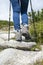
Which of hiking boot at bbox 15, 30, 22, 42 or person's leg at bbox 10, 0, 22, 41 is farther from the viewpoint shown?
person's leg at bbox 10, 0, 22, 41

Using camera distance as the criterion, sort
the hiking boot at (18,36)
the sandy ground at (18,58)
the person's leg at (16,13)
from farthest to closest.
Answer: the person's leg at (16,13) → the hiking boot at (18,36) → the sandy ground at (18,58)

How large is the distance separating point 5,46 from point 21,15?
3.66ft

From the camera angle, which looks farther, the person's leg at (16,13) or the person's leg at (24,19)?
the person's leg at (16,13)

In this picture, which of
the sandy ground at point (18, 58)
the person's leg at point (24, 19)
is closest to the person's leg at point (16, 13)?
the person's leg at point (24, 19)

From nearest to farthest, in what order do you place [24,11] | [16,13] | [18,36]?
[18,36] → [16,13] → [24,11]

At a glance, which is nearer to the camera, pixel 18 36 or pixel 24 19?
pixel 18 36

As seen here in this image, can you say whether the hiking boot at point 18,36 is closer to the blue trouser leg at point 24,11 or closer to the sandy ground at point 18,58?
the blue trouser leg at point 24,11

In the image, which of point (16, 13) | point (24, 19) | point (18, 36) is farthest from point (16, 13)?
point (18, 36)

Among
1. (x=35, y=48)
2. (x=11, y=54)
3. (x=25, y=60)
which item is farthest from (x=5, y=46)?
(x=25, y=60)

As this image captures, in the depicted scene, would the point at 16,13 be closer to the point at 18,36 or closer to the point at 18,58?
the point at 18,36

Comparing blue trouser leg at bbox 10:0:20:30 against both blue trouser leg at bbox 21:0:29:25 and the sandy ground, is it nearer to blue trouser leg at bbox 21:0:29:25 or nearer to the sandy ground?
blue trouser leg at bbox 21:0:29:25

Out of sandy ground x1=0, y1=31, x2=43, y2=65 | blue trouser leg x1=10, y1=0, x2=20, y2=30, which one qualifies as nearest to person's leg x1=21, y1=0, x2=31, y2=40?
blue trouser leg x1=10, y1=0, x2=20, y2=30

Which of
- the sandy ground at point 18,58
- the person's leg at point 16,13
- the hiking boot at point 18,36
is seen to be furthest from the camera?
the person's leg at point 16,13

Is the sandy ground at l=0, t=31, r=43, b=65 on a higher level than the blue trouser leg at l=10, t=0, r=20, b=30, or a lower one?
lower
